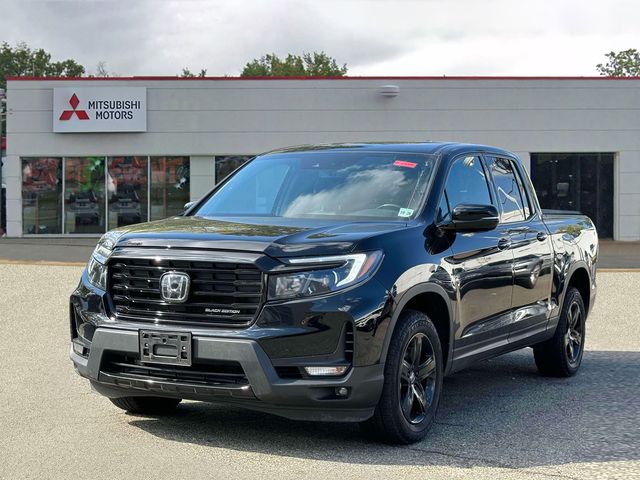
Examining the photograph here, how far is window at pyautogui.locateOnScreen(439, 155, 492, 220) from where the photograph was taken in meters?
6.63

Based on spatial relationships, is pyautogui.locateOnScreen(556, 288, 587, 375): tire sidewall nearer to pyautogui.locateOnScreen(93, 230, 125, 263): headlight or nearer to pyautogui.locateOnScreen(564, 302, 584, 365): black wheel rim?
pyautogui.locateOnScreen(564, 302, 584, 365): black wheel rim

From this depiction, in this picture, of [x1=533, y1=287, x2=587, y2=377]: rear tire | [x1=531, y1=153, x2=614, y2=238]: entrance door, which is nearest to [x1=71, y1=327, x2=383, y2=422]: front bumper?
[x1=533, y1=287, x2=587, y2=377]: rear tire

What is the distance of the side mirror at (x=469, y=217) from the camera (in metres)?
6.21

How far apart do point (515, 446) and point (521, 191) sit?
280 centimetres

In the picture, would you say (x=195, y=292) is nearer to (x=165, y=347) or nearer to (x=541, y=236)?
(x=165, y=347)

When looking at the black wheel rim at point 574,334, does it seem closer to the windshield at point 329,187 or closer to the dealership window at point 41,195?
the windshield at point 329,187

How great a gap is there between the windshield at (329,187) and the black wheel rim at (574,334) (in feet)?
8.59

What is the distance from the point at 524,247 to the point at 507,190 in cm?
59

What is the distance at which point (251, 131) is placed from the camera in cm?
2891

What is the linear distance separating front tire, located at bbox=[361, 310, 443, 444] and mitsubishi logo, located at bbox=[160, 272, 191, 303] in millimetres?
1217

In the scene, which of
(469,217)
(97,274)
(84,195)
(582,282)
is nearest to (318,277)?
(469,217)

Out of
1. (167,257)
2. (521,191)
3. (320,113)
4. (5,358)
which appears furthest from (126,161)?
(167,257)

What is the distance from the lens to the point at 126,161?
1142 inches

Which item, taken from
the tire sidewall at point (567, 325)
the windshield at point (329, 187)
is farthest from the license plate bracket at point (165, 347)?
the tire sidewall at point (567, 325)
